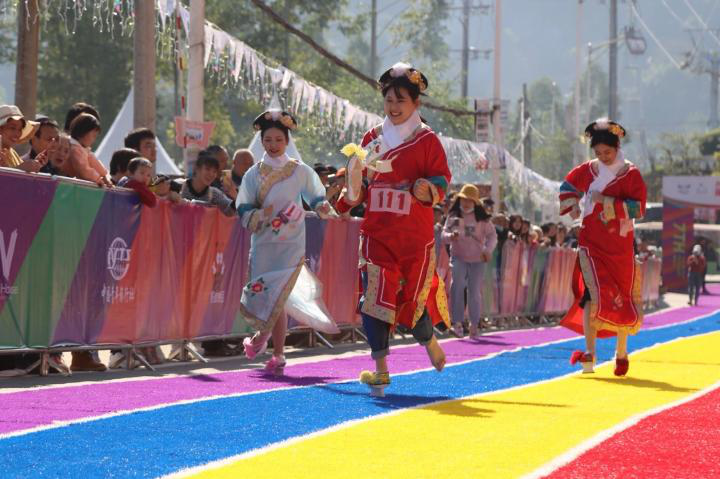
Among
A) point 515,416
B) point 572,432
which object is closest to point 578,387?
point 515,416

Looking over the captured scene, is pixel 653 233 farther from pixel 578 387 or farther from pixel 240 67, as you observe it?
pixel 578 387

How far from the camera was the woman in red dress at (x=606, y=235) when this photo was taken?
11.3 meters


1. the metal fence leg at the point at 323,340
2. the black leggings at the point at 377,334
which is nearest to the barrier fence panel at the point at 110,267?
the metal fence leg at the point at 323,340

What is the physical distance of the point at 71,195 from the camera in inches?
419

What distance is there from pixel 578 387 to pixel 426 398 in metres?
1.70

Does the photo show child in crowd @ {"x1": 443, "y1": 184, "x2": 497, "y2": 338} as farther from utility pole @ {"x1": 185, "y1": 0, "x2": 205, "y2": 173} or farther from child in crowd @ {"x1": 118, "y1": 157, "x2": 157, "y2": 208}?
child in crowd @ {"x1": 118, "y1": 157, "x2": 157, "y2": 208}

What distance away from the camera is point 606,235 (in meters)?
11.5

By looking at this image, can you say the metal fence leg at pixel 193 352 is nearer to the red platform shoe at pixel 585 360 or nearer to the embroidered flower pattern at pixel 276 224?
the embroidered flower pattern at pixel 276 224

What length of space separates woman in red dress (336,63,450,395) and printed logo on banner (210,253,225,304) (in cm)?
394

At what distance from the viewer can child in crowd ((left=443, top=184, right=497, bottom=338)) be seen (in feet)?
61.3

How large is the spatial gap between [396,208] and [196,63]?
8.42 metres

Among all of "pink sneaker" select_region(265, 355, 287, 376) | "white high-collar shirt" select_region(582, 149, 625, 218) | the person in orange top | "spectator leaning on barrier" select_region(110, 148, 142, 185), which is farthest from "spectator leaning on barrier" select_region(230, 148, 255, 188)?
the person in orange top

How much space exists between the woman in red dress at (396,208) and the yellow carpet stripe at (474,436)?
751 mm

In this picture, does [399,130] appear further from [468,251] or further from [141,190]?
[468,251]
